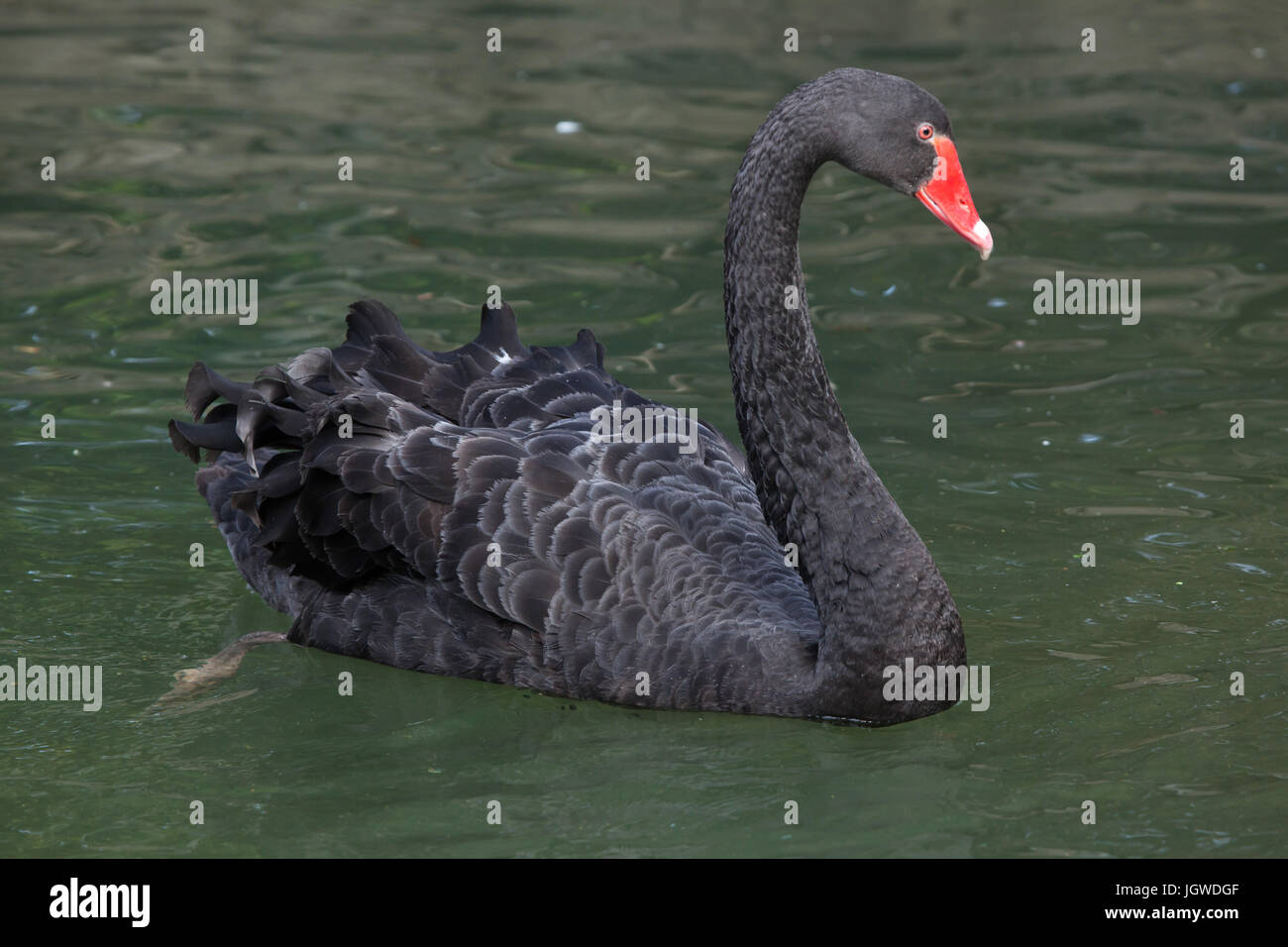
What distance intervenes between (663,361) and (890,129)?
385 centimetres

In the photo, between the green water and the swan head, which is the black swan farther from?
the green water

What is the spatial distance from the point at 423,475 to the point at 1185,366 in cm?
468

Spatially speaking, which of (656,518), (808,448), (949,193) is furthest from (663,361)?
(949,193)

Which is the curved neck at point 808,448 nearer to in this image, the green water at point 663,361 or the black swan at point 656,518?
the black swan at point 656,518

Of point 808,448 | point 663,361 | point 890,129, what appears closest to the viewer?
point 890,129

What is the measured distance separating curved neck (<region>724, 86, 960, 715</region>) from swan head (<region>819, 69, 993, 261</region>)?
83mm

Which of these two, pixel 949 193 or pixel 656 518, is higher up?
pixel 949 193

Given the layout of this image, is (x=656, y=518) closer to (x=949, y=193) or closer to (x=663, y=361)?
(x=949, y=193)

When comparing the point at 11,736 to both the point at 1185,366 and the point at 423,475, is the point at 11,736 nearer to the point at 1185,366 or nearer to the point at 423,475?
the point at 423,475

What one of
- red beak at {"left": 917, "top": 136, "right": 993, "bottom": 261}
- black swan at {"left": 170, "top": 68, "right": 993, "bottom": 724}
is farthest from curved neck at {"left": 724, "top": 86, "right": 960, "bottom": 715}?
red beak at {"left": 917, "top": 136, "right": 993, "bottom": 261}

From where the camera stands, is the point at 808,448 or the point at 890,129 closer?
the point at 890,129

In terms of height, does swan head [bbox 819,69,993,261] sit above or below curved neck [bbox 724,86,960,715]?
above

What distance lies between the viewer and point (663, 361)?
9.71m

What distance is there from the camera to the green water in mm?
5906
